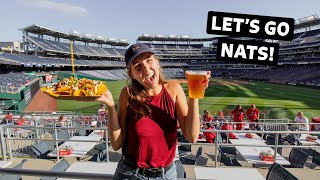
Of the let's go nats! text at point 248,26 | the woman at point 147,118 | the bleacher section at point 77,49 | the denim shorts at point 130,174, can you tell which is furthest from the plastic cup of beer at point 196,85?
the bleacher section at point 77,49

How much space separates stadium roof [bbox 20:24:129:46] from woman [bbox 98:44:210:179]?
6577 centimetres

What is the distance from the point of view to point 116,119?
1.79 metres

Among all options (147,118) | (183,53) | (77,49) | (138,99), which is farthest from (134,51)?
(183,53)

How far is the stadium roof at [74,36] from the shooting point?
62656mm

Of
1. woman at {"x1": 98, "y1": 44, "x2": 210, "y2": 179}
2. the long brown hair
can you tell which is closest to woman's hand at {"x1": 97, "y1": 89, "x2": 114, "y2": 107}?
woman at {"x1": 98, "y1": 44, "x2": 210, "y2": 179}

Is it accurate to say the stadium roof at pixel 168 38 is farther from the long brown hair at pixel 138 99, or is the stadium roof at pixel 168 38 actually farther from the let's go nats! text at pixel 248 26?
the long brown hair at pixel 138 99

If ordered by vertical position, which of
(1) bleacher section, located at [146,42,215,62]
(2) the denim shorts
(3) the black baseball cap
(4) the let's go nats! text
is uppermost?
(1) bleacher section, located at [146,42,215,62]

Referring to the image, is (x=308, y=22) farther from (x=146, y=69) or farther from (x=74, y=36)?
(x=146, y=69)

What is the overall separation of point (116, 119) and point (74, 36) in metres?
76.9

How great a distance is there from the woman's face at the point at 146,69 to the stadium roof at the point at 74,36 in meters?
65.8

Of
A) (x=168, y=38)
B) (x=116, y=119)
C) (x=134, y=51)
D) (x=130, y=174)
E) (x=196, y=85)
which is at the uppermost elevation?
(x=168, y=38)

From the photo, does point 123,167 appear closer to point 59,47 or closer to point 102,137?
point 102,137

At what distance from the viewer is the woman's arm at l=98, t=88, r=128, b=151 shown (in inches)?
68.6

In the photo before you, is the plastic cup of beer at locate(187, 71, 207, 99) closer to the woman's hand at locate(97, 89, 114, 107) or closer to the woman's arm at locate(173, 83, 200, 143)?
the woman's arm at locate(173, 83, 200, 143)
